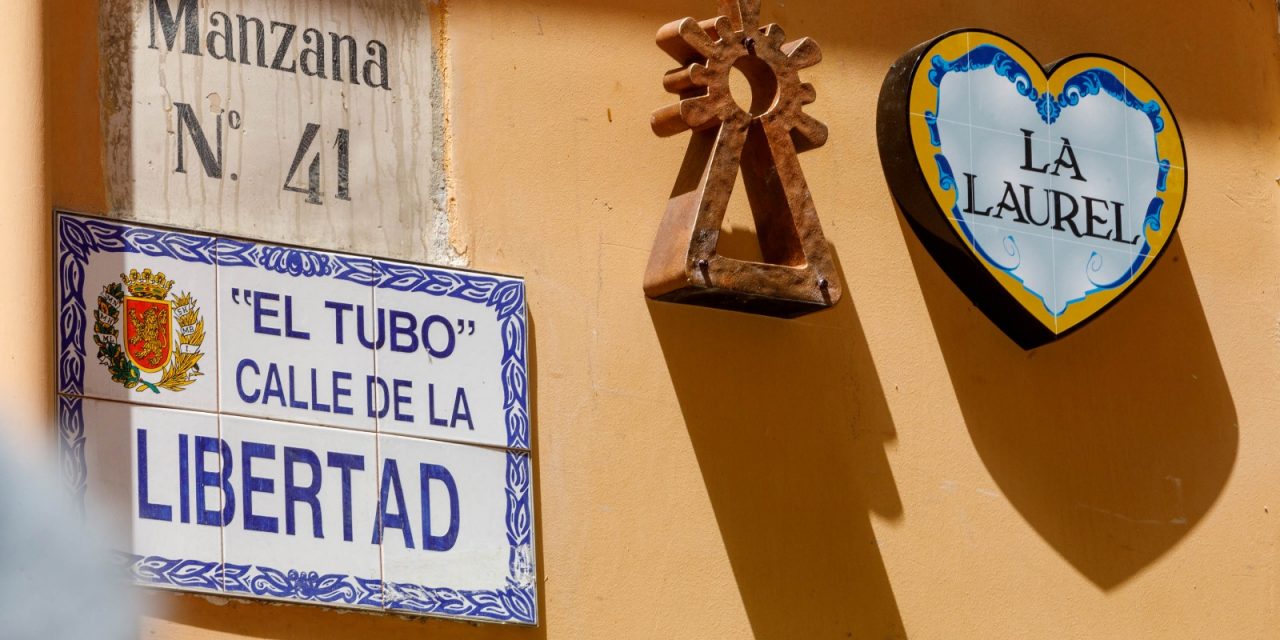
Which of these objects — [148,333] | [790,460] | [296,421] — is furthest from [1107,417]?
[148,333]

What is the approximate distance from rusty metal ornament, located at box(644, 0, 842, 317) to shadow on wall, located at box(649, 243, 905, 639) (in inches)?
4.4

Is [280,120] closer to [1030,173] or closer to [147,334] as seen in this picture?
[147,334]

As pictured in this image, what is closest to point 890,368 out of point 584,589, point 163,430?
point 584,589

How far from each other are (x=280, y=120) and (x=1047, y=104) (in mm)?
2061

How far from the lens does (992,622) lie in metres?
5.44

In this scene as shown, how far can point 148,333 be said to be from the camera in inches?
181

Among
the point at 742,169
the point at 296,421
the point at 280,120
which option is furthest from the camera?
the point at 742,169

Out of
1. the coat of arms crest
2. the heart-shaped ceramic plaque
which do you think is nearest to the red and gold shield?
the coat of arms crest

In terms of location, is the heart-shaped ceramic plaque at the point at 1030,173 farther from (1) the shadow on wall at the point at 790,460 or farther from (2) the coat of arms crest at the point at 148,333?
(2) the coat of arms crest at the point at 148,333

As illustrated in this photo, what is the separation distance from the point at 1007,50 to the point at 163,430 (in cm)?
246

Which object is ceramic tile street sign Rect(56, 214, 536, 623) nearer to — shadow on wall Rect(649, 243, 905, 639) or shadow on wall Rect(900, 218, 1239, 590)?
shadow on wall Rect(649, 243, 905, 639)

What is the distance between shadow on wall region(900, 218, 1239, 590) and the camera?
18.4 ft

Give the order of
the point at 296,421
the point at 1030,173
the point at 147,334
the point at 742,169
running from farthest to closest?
1. the point at 1030,173
2. the point at 742,169
3. the point at 296,421
4. the point at 147,334

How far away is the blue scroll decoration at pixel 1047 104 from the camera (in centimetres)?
561
